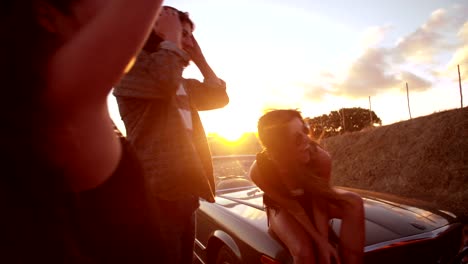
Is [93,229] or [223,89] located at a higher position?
[223,89]

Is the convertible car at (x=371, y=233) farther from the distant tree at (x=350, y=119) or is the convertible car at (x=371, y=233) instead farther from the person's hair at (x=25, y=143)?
the distant tree at (x=350, y=119)

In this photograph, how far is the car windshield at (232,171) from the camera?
4270 mm

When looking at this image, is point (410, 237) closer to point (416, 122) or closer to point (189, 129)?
point (189, 129)

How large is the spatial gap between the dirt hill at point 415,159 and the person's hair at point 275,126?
18.7 feet

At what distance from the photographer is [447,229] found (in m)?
2.45

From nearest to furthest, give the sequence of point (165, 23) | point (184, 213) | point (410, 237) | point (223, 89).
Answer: point (165, 23) < point (184, 213) < point (223, 89) < point (410, 237)

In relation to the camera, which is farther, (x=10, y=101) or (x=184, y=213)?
(x=184, y=213)

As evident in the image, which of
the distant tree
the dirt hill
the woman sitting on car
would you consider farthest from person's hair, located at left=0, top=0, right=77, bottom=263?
the distant tree

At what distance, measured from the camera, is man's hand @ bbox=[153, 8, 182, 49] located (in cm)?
124

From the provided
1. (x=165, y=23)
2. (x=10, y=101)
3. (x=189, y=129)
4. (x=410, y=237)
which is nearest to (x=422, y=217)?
(x=410, y=237)

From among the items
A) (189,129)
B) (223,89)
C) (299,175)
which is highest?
(223,89)

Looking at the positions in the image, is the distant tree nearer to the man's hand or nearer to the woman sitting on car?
the woman sitting on car

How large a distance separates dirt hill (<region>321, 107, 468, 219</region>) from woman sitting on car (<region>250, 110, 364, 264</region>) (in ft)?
18.2

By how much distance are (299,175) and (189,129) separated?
1310 millimetres
